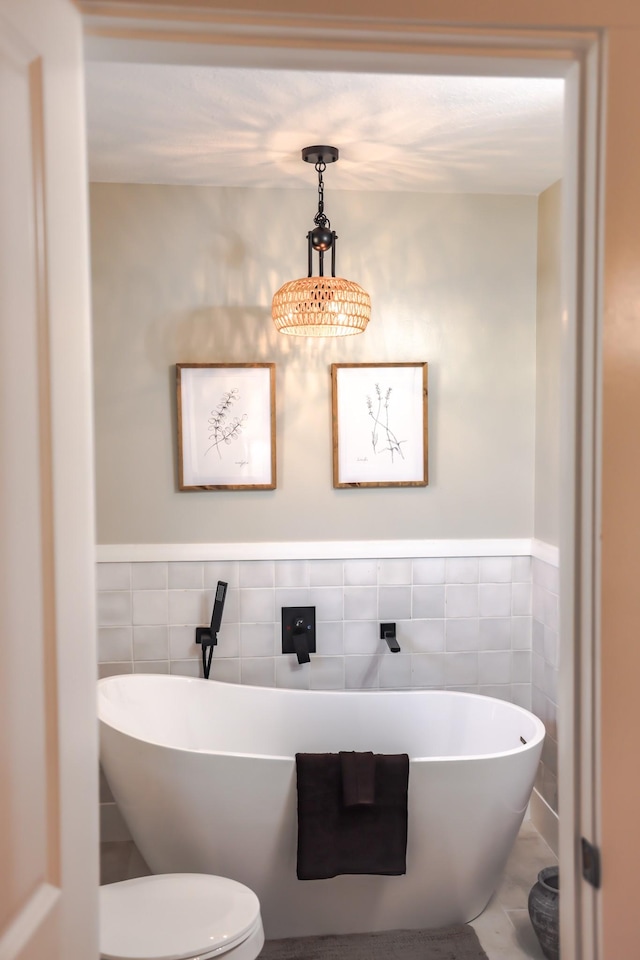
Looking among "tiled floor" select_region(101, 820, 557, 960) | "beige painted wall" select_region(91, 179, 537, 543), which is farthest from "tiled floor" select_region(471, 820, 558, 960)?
"beige painted wall" select_region(91, 179, 537, 543)

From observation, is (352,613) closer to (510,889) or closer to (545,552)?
(545,552)

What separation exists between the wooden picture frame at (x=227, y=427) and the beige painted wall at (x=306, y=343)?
0.05 meters

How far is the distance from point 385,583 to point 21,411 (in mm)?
2481

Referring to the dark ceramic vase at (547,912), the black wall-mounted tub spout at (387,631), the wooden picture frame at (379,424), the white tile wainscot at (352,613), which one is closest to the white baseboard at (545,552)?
the white tile wainscot at (352,613)

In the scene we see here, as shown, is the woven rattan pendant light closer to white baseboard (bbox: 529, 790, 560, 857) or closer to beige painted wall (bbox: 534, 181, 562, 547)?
beige painted wall (bbox: 534, 181, 562, 547)

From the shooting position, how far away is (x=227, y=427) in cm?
311

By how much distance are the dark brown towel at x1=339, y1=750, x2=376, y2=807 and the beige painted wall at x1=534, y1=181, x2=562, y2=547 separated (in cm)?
124

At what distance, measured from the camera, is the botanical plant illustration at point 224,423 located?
122 inches

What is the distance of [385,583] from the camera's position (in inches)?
126

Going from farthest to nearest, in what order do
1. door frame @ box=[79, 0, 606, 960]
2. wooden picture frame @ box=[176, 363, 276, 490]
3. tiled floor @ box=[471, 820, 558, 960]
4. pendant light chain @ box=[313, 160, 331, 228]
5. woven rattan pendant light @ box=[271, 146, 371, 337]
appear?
1. wooden picture frame @ box=[176, 363, 276, 490]
2. pendant light chain @ box=[313, 160, 331, 228]
3. woven rattan pendant light @ box=[271, 146, 371, 337]
4. tiled floor @ box=[471, 820, 558, 960]
5. door frame @ box=[79, 0, 606, 960]

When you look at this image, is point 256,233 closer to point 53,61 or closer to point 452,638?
point 452,638

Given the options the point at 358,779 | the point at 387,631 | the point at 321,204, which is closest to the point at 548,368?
the point at 321,204

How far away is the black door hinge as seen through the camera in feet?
3.44

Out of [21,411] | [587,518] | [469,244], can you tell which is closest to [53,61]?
[21,411]
